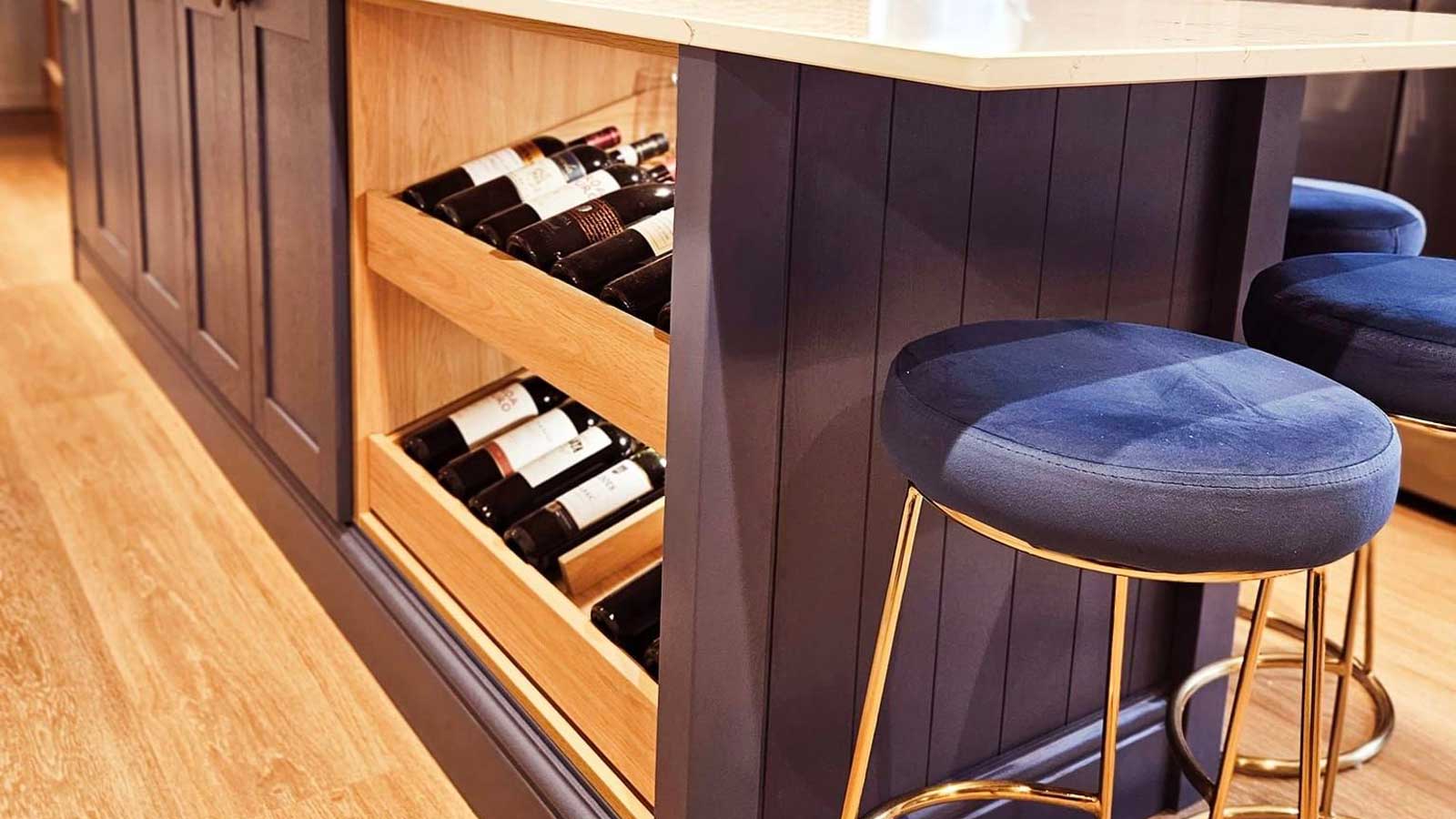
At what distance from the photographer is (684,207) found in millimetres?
1146

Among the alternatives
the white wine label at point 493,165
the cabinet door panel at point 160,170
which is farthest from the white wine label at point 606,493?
the cabinet door panel at point 160,170

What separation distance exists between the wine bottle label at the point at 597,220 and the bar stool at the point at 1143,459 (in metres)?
0.54

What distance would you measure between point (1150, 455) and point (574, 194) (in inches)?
39.9

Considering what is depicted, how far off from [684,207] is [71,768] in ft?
3.95

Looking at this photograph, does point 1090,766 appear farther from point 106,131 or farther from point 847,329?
point 106,131

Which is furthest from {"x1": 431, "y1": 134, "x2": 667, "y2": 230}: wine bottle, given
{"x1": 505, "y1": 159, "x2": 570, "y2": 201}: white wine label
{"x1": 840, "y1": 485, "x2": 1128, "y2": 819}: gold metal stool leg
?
{"x1": 840, "y1": 485, "x2": 1128, "y2": 819}: gold metal stool leg

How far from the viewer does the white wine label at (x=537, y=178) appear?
184cm

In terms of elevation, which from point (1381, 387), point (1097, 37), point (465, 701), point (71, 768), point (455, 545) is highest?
point (1097, 37)

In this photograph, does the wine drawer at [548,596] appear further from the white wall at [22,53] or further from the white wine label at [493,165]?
the white wall at [22,53]

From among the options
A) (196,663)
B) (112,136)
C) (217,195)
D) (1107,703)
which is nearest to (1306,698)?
(1107,703)

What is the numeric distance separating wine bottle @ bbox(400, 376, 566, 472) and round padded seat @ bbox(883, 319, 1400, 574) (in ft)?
3.49

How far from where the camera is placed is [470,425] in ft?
6.63

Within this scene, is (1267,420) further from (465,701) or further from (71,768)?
(71,768)

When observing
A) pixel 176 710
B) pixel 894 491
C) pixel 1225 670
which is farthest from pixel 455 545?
pixel 1225 670
